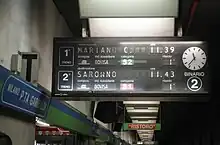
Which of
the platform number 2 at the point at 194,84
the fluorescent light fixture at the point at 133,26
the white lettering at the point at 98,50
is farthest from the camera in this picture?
the fluorescent light fixture at the point at 133,26

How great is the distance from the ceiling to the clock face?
0.16 meters

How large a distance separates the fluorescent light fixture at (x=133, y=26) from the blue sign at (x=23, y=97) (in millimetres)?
973

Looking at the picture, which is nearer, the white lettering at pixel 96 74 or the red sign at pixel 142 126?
the white lettering at pixel 96 74

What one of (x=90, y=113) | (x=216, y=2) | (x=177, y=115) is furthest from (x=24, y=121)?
(x=177, y=115)

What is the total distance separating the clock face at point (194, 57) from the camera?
4.23 meters

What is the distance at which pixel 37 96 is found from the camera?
13.9ft

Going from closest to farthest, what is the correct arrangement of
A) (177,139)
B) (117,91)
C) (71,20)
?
(117,91)
(71,20)
(177,139)

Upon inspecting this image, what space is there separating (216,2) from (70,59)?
95.4 inches

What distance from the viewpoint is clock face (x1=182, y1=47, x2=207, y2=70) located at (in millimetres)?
4230

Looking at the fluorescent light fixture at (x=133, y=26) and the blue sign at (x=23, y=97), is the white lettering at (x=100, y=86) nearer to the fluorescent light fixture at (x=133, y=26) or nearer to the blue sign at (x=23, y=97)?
the blue sign at (x=23, y=97)

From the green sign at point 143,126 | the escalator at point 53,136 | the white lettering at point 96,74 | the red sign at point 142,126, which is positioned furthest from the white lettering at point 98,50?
the red sign at point 142,126

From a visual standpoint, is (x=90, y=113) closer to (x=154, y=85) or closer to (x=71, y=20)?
(x=71, y=20)

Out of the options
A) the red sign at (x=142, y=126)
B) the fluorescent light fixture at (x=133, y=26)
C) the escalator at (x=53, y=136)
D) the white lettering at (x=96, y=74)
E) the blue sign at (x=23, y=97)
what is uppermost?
the fluorescent light fixture at (x=133, y=26)

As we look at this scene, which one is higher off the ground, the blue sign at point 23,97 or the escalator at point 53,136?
the blue sign at point 23,97
